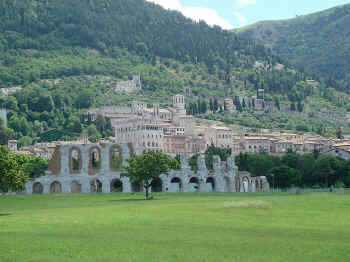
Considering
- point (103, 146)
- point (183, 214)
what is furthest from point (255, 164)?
point (183, 214)

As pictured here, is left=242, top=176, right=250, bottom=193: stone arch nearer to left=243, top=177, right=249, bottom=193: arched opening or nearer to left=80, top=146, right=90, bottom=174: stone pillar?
left=243, top=177, right=249, bottom=193: arched opening

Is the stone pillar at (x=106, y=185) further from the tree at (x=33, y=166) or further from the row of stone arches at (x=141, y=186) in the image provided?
the tree at (x=33, y=166)

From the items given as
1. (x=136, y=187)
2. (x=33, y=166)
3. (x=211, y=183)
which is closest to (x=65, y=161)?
(x=33, y=166)

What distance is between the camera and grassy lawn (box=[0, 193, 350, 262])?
28.2 metres

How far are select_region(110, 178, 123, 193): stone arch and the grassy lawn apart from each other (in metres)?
58.3

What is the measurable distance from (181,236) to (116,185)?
256 ft

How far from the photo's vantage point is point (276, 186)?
399ft

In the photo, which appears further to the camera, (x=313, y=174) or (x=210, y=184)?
(x=313, y=174)

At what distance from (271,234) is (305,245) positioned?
13.1 ft

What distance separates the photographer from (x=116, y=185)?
366 ft

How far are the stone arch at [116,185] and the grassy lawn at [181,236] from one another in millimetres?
58326

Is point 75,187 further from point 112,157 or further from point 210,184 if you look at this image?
point 210,184

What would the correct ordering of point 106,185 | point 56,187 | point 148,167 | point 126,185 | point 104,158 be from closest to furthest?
point 148,167 < point 126,185 < point 106,185 < point 104,158 < point 56,187

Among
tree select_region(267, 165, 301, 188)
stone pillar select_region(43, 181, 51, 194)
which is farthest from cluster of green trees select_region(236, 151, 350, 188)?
stone pillar select_region(43, 181, 51, 194)
